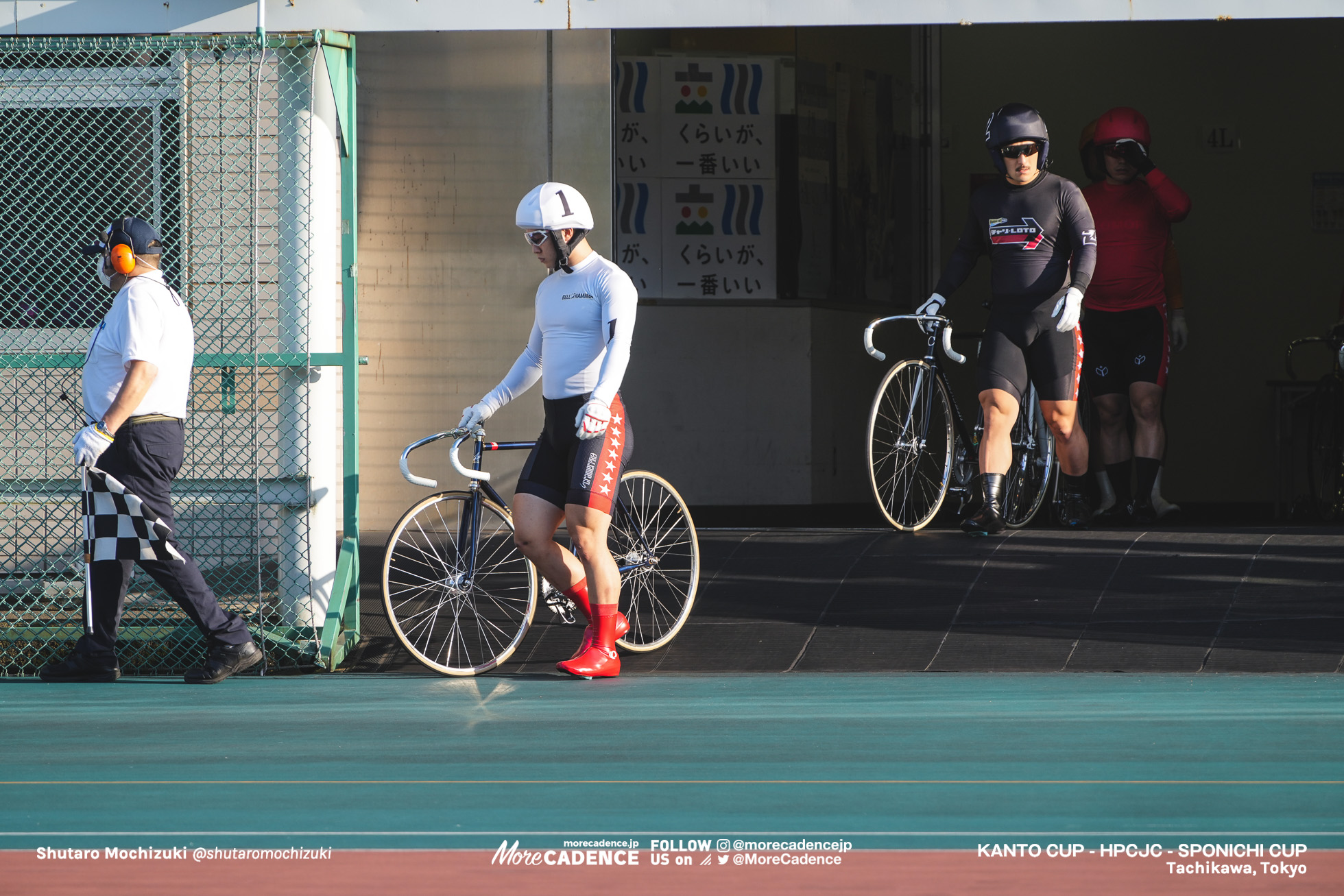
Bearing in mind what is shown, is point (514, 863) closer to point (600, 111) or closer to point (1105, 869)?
point (1105, 869)

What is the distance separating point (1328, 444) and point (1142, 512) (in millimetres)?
2318

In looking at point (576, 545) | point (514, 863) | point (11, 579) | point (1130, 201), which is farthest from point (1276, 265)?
point (514, 863)

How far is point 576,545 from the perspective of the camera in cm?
627

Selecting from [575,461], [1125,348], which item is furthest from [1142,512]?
[575,461]

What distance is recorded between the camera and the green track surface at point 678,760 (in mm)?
3936

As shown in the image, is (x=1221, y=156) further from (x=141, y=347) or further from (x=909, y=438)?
(x=141, y=347)

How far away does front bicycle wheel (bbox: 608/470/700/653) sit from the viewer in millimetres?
6832

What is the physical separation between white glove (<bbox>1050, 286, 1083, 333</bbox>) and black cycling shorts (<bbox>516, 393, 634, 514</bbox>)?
212cm

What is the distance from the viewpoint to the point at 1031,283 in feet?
24.5

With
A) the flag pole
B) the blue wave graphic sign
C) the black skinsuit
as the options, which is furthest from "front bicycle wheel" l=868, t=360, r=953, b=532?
the flag pole

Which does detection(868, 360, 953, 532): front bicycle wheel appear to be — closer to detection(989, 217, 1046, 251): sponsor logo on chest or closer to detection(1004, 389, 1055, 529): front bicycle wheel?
detection(1004, 389, 1055, 529): front bicycle wheel

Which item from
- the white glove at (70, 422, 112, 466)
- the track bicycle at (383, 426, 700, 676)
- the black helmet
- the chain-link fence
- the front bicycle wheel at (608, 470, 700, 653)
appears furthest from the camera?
the black helmet

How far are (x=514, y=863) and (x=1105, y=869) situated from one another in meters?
1.32

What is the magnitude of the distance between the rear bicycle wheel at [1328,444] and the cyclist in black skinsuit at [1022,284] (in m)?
2.73
